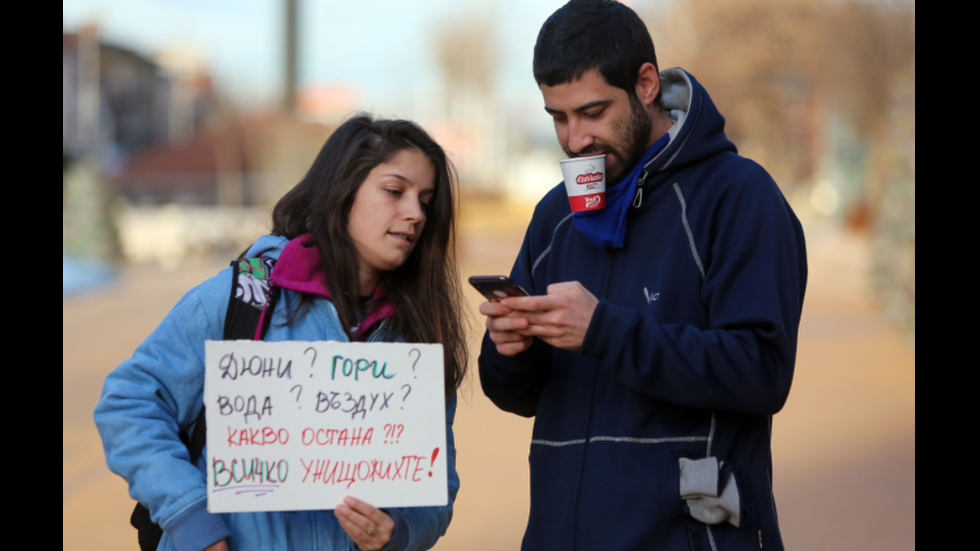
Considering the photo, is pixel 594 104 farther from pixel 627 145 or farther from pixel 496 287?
pixel 496 287

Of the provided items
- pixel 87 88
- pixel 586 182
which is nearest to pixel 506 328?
pixel 586 182

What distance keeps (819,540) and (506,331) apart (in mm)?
3785

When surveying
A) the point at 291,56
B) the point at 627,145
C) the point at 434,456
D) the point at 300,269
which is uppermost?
the point at 291,56

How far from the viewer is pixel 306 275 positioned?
2199 mm

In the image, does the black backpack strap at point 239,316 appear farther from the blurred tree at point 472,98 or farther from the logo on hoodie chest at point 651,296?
the blurred tree at point 472,98

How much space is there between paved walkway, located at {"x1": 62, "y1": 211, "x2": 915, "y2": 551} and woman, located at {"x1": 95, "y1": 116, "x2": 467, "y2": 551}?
33 centimetres

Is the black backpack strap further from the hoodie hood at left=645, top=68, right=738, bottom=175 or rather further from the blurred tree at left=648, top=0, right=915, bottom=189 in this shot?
the blurred tree at left=648, top=0, right=915, bottom=189

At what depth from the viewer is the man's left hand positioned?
75.4 inches

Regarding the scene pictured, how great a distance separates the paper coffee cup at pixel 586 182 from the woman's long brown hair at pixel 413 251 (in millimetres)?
393

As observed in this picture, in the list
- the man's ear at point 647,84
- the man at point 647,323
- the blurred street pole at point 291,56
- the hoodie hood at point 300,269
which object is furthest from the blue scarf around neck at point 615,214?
the blurred street pole at point 291,56

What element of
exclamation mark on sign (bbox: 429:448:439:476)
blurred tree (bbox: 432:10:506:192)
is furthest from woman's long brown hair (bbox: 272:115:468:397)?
blurred tree (bbox: 432:10:506:192)

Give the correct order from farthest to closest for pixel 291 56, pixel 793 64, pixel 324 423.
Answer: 1. pixel 793 64
2. pixel 291 56
3. pixel 324 423

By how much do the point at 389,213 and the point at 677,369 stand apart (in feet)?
2.75
